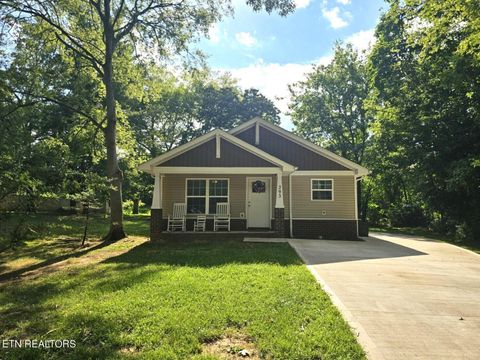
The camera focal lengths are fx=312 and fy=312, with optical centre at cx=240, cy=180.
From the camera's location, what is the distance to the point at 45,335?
3670mm

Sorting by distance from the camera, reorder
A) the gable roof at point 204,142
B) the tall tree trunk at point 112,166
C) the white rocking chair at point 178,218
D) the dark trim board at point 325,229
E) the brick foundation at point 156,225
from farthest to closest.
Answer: the dark trim board at point 325,229 < the white rocking chair at point 178,218 < the tall tree trunk at point 112,166 < the gable roof at point 204,142 < the brick foundation at point 156,225

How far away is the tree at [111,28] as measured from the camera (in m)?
12.7

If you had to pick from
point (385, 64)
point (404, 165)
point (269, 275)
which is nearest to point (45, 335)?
point (269, 275)

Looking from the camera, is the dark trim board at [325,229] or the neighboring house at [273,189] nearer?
the neighboring house at [273,189]

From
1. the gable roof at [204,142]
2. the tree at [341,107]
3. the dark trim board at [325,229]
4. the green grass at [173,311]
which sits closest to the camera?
the green grass at [173,311]

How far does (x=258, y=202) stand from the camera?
13.5m

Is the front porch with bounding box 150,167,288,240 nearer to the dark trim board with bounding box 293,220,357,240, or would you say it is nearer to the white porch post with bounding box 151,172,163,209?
the dark trim board with bounding box 293,220,357,240

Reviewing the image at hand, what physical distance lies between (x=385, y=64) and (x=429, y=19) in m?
11.7

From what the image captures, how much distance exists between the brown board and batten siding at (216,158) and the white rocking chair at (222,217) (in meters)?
1.95

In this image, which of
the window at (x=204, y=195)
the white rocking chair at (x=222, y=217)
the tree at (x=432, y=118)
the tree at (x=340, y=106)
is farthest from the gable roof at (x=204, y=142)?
the tree at (x=340, y=106)

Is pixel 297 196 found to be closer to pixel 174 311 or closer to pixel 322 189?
pixel 322 189

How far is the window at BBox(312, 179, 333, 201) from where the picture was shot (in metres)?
13.8

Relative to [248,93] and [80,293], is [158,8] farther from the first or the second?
[248,93]

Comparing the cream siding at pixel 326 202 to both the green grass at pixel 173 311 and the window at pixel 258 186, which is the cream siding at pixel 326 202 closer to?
the window at pixel 258 186
